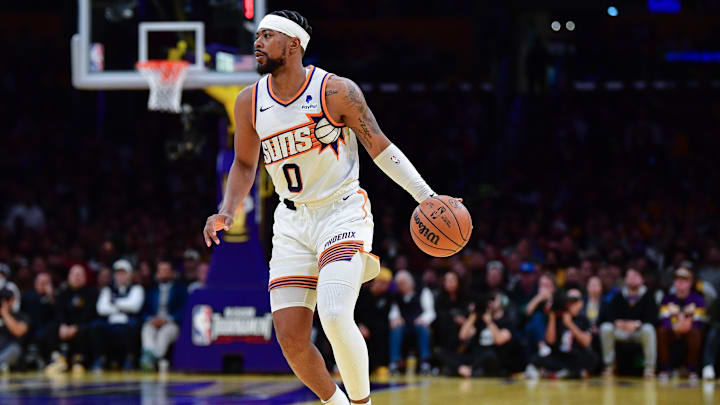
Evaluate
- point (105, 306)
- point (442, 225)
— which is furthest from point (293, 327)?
point (105, 306)

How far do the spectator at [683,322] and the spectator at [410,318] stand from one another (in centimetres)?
285

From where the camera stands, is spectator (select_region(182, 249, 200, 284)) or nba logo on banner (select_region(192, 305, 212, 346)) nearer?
nba logo on banner (select_region(192, 305, 212, 346))

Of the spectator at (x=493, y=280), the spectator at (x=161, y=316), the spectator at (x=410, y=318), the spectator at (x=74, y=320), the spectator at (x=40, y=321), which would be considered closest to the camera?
the spectator at (x=493, y=280)

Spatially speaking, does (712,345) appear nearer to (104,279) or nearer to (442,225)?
(104,279)

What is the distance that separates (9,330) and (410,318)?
521cm

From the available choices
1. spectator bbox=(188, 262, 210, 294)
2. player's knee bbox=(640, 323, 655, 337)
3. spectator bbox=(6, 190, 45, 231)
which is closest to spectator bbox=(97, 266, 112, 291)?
spectator bbox=(188, 262, 210, 294)

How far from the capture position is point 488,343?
13.0 meters

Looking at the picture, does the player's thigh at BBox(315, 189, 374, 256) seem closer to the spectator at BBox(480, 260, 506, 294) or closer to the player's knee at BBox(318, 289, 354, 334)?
the player's knee at BBox(318, 289, 354, 334)

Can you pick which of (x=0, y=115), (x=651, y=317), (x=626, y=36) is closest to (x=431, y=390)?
(x=651, y=317)

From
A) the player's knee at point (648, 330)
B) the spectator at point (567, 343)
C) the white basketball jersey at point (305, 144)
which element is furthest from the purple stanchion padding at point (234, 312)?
the white basketball jersey at point (305, 144)

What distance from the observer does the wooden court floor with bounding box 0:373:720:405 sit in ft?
32.1

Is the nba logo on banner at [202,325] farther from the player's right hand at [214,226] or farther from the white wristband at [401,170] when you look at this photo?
the white wristband at [401,170]

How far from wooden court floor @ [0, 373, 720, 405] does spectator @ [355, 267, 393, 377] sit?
0.65m

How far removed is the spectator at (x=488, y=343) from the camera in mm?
12938
